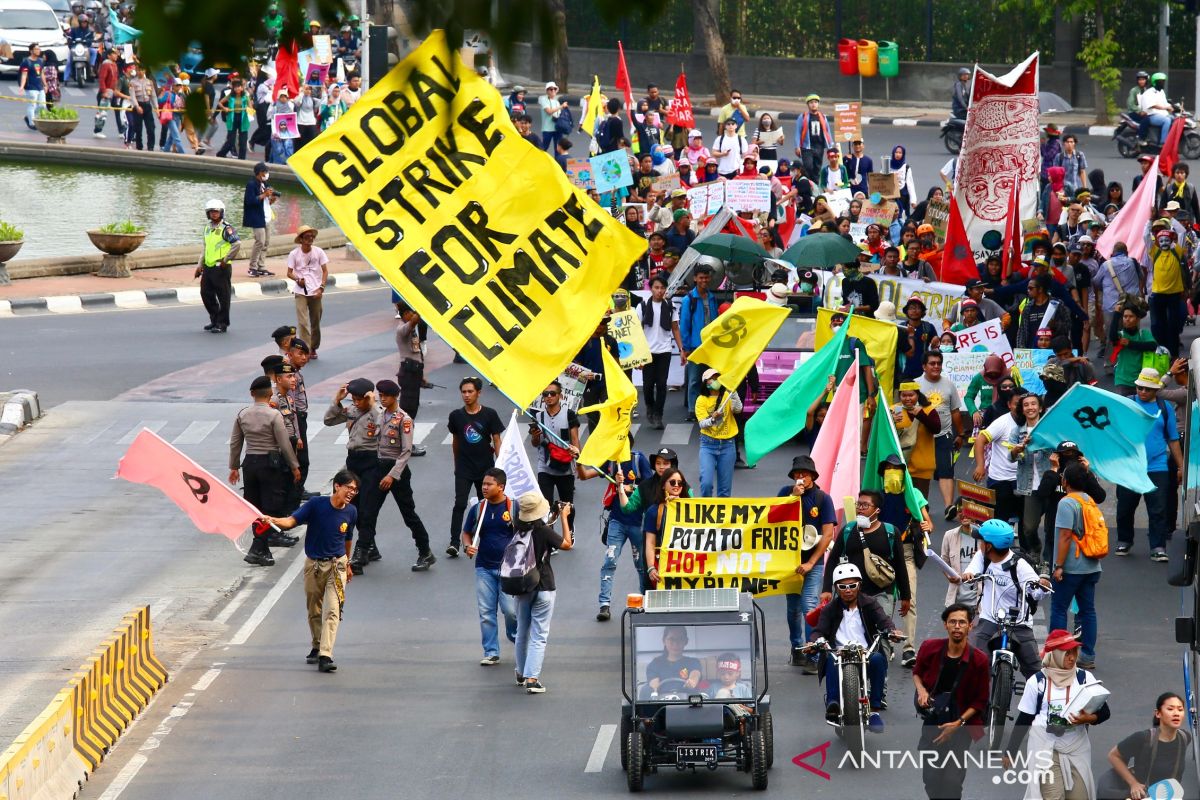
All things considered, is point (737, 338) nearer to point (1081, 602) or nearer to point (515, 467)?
point (515, 467)

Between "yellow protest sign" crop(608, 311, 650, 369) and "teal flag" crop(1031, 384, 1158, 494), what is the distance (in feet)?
18.5

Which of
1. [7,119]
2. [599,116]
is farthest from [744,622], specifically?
[7,119]

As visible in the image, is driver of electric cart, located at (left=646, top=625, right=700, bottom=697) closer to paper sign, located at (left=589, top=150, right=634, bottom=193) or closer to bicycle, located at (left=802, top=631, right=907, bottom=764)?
bicycle, located at (left=802, top=631, right=907, bottom=764)

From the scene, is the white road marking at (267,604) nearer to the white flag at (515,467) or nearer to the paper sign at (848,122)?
the white flag at (515,467)

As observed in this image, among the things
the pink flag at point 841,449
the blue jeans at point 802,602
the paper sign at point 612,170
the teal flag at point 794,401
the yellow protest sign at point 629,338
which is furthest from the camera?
the paper sign at point 612,170

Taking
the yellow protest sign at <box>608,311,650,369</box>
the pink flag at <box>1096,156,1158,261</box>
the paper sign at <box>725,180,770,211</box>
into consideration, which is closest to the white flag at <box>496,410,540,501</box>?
the yellow protest sign at <box>608,311,650,369</box>

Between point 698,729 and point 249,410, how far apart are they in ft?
20.7

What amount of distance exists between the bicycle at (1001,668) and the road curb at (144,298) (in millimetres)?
18422

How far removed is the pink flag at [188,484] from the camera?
13.9m

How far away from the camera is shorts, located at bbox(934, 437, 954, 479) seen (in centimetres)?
1723

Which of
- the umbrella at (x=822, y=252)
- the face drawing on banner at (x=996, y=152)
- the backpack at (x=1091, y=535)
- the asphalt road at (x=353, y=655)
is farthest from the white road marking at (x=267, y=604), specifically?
the face drawing on banner at (x=996, y=152)

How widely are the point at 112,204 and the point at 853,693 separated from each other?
30081 millimetres

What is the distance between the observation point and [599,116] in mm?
36656

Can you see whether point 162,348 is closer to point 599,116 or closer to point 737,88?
point 599,116
